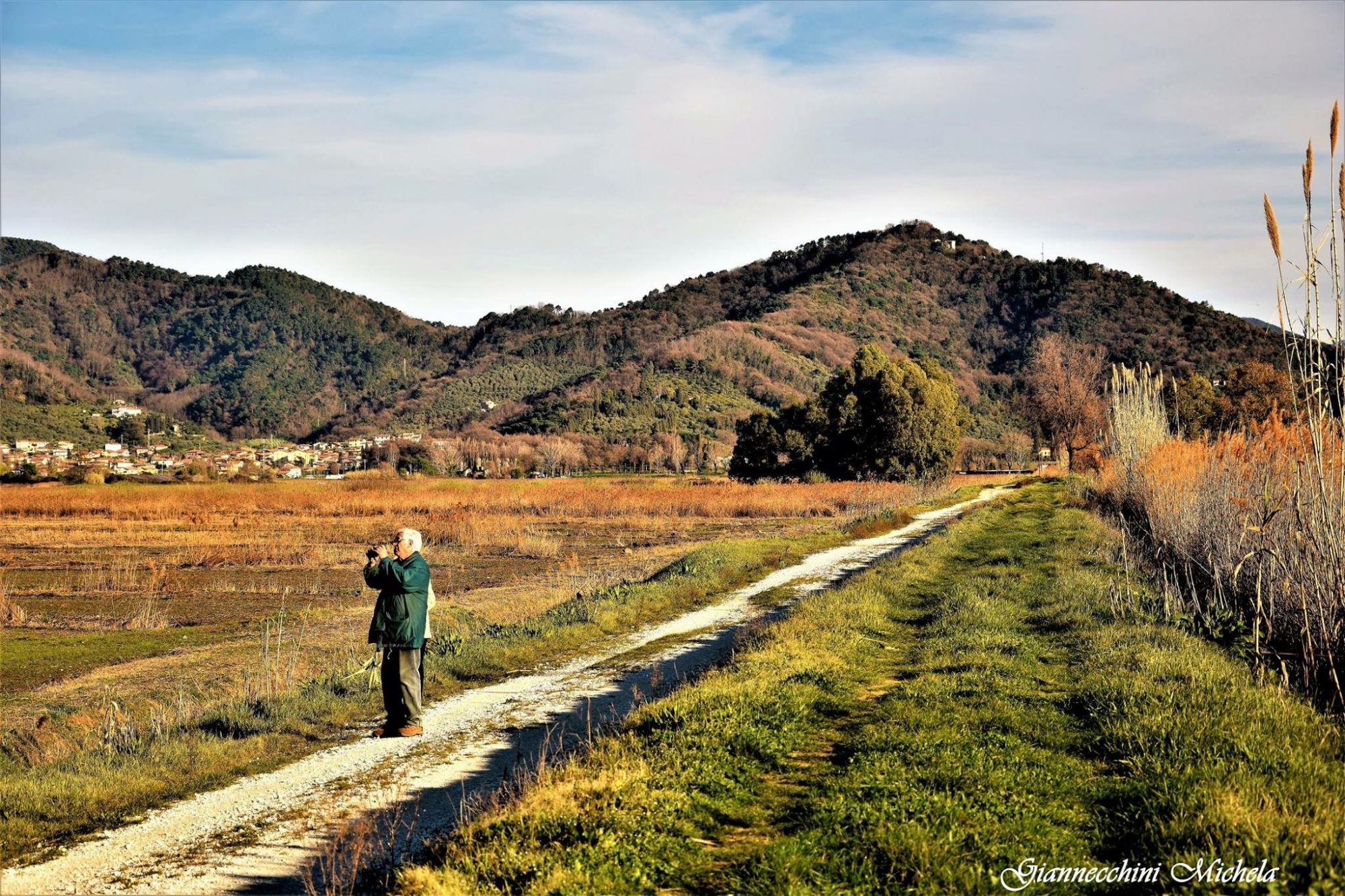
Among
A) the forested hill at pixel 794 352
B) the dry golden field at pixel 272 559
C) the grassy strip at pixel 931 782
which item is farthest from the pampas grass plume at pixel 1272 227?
the forested hill at pixel 794 352

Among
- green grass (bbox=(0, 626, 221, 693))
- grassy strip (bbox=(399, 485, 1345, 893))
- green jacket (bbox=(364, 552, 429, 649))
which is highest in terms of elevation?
green jacket (bbox=(364, 552, 429, 649))

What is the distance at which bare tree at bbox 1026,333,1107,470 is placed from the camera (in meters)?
56.7

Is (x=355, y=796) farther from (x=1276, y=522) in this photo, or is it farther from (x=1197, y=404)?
(x=1197, y=404)

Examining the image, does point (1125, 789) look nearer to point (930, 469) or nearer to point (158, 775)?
point (158, 775)

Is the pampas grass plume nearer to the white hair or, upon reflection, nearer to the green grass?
the white hair

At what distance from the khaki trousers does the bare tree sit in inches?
1933

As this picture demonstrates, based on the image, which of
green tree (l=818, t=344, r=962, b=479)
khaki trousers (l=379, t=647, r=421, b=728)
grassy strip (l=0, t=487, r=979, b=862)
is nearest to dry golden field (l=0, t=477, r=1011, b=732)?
grassy strip (l=0, t=487, r=979, b=862)

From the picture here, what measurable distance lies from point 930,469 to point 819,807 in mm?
55932

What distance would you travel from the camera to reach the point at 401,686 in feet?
32.4

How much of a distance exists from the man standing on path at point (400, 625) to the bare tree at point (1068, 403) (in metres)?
49.1

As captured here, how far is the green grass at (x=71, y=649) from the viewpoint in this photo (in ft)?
52.6

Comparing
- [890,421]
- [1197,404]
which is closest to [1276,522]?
[890,421]

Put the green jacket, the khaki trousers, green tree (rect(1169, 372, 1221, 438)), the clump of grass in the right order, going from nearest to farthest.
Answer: the green jacket, the khaki trousers, the clump of grass, green tree (rect(1169, 372, 1221, 438))

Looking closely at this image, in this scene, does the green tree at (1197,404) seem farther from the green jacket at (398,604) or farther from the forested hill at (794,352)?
the green jacket at (398,604)
